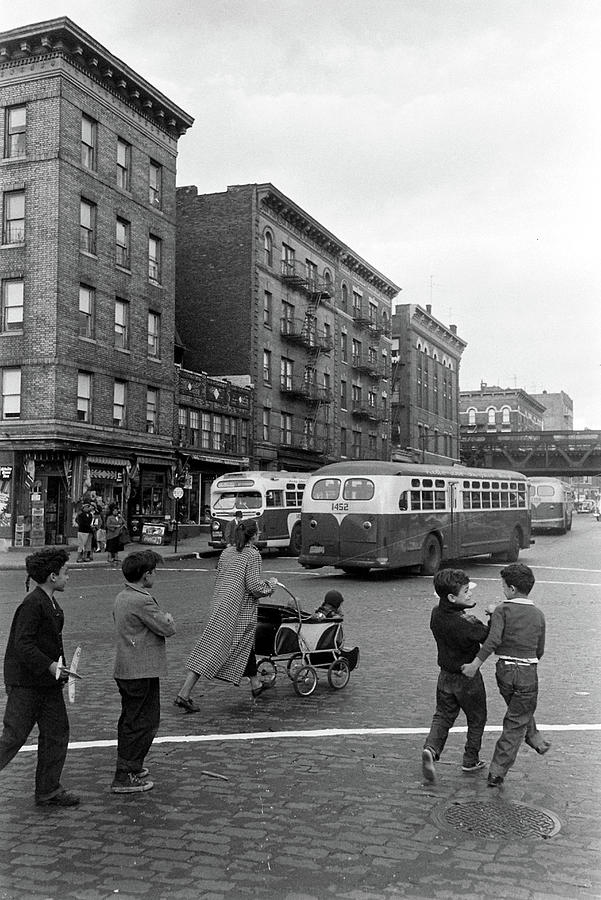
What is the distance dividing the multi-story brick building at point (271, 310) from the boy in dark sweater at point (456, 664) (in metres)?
38.8

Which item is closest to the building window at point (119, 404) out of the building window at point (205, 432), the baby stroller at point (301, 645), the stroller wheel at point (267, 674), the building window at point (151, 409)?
the building window at point (151, 409)

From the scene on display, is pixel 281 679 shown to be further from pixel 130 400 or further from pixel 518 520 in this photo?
pixel 130 400

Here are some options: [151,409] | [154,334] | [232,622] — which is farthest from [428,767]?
[154,334]

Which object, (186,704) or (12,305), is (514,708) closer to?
(186,704)

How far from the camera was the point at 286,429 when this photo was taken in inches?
1937

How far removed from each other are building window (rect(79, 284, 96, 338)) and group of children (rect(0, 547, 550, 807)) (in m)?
28.0

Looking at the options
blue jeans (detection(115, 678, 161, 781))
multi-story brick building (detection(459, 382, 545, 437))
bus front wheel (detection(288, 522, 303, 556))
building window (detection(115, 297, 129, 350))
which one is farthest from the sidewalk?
multi-story brick building (detection(459, 382, 545, 437))

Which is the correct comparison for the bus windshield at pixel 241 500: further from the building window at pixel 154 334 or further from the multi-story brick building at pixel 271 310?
the multi-story brick building at pixel 271 310

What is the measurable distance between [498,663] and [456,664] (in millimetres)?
293

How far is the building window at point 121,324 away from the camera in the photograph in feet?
115

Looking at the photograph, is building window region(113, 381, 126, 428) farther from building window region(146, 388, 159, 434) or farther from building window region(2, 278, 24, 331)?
building window region(2, 278, 24, 331)

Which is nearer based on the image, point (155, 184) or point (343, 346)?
point (155, 184)

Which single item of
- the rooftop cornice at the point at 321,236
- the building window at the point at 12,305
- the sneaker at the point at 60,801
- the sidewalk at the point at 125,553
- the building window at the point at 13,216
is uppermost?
the rooftop cornice at the point at 321,236

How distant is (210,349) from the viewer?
151ft
